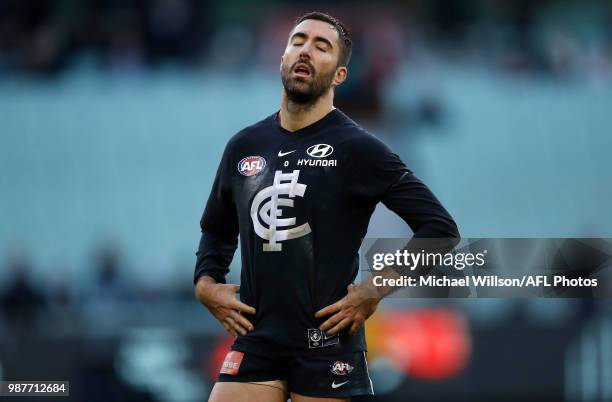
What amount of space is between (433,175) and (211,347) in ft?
21.5

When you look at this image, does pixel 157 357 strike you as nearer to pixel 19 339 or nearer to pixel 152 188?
pixel 19 339

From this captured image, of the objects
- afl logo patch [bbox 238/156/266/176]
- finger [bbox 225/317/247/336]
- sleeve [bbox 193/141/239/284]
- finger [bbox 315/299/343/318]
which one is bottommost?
finger [bbox 225/317/247/336]

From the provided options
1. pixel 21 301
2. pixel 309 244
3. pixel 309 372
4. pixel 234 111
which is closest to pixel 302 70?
pixel 309 244

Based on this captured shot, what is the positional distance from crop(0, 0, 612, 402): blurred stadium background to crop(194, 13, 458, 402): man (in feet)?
31.9

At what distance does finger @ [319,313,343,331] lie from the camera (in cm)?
508

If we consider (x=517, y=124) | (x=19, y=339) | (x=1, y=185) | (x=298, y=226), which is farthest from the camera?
(x=517, y=124)

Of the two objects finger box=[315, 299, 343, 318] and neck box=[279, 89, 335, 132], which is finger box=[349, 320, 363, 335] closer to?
finger box=[315, 299, 343, 318]

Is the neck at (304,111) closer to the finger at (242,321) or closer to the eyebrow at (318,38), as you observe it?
the eyebrow at (318,38)

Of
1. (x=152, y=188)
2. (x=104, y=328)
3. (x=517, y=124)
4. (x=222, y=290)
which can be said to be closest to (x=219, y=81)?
(x=152, y=188)

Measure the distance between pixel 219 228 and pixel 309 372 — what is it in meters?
0.98

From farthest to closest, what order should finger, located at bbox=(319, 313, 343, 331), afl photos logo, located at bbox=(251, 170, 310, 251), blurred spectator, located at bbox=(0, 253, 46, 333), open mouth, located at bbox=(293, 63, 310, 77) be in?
blurred spectator, located at bbox=(0, 253, 46, 333)
open mouth, located at bbox=(293, 63, 310, 77)
afl photos logo, located at bbox=(251, 170, 310, 251)
finger, located at bbox=(319, 313, 343, 331)

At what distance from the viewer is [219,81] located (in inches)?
710

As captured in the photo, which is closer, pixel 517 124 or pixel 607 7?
pixel 517 124

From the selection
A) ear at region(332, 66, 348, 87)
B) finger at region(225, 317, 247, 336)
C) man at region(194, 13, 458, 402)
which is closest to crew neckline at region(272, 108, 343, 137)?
man at region(194, 13, 458, 402)
